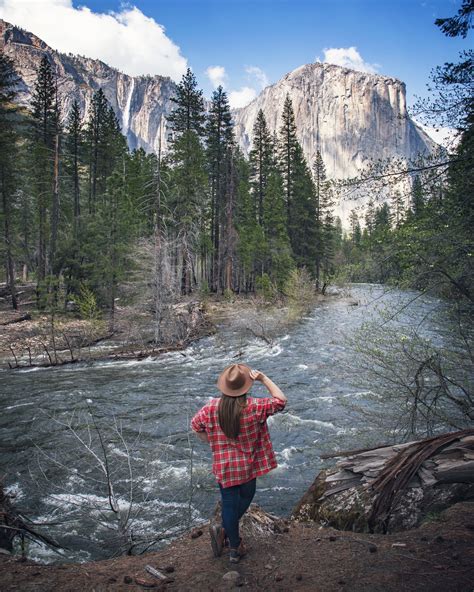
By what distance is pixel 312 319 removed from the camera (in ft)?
80.4

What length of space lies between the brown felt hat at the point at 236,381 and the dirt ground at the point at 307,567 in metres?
1.56

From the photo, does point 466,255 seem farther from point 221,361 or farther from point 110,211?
point 110,211

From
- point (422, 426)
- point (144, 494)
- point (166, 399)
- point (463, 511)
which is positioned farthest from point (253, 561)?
point (166, 399)

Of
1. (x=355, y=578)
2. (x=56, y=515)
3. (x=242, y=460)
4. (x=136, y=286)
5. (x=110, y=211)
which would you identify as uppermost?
(x=110, y=211)

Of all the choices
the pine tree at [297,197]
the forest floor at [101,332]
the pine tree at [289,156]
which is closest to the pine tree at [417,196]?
the forest floor at [101,332]

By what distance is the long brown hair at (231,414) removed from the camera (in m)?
3.31

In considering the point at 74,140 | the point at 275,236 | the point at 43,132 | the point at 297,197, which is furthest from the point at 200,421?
the point at 297,197

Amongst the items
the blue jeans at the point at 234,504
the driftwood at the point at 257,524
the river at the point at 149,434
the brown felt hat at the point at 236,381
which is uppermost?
the brown felt hat at the point at 236,381

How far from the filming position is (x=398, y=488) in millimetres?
4219

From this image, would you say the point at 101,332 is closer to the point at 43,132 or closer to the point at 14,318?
the point at 14,318

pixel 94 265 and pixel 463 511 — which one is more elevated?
pixel 94 265

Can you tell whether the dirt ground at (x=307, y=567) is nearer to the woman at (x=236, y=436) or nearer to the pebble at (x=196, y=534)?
the pebble at (x=196, y=534)

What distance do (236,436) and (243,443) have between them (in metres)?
0.12

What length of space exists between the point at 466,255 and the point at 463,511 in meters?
4.40
